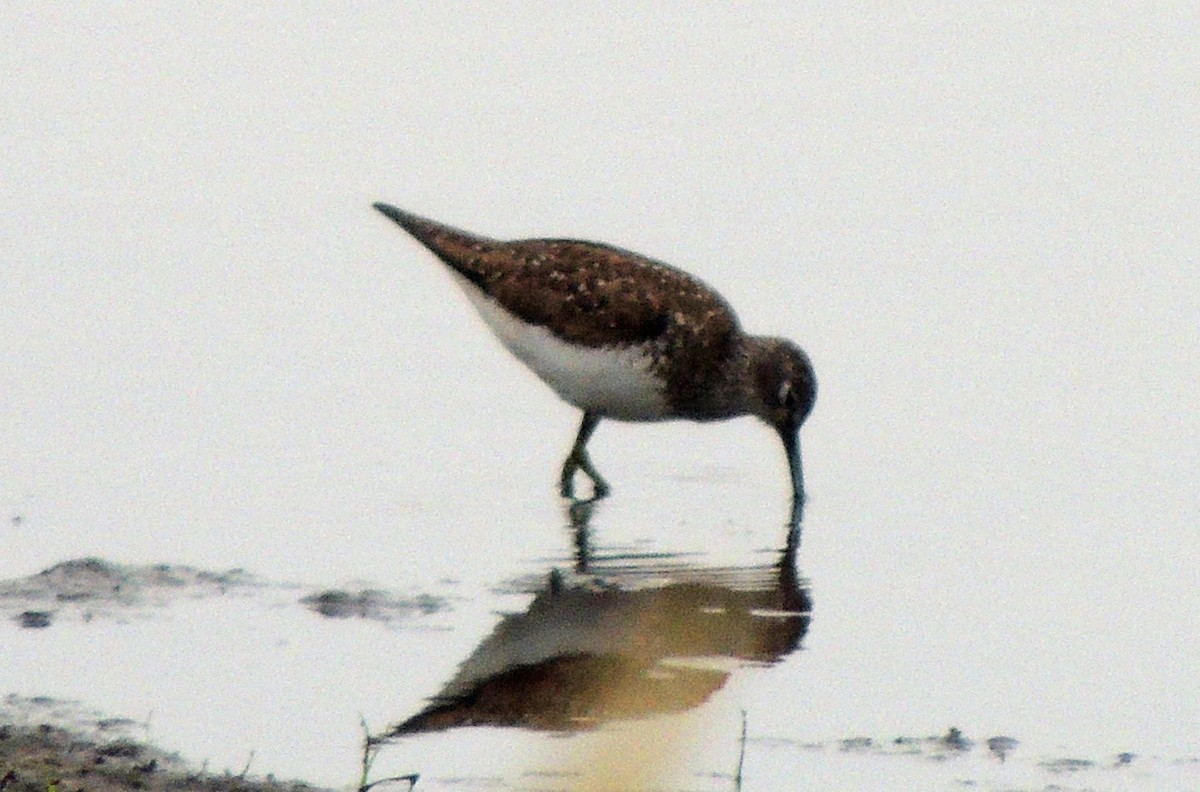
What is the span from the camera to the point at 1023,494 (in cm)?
909

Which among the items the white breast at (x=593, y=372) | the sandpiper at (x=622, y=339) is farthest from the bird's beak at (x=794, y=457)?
the white breast at (x=593, y=372)

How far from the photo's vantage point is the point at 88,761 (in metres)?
5.09

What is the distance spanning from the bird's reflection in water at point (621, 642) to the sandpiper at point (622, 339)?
1472 mm

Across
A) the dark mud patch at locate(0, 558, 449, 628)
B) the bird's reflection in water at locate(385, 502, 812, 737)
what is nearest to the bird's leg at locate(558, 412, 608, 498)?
the bird's reflection in water at locate(385, 502, 812, 737)

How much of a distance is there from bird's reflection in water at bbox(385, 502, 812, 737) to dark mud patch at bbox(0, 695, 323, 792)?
2.24 ft

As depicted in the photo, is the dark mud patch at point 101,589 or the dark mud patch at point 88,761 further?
the dark mud patch at point 101,589

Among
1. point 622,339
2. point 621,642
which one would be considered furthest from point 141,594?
point 622,339

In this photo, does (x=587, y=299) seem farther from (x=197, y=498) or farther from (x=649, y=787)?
(x=649, y=787)

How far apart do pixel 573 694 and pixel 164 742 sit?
3.94ft

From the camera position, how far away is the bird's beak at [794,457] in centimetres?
923

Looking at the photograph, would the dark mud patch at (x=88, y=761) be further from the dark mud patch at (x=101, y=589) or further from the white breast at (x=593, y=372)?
the white breast at (x=593, y=372)

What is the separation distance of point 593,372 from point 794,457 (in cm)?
101

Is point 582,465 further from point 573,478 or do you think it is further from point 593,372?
point 593,372

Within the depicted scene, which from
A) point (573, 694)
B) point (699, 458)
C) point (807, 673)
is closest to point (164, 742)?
point (573, 694)
